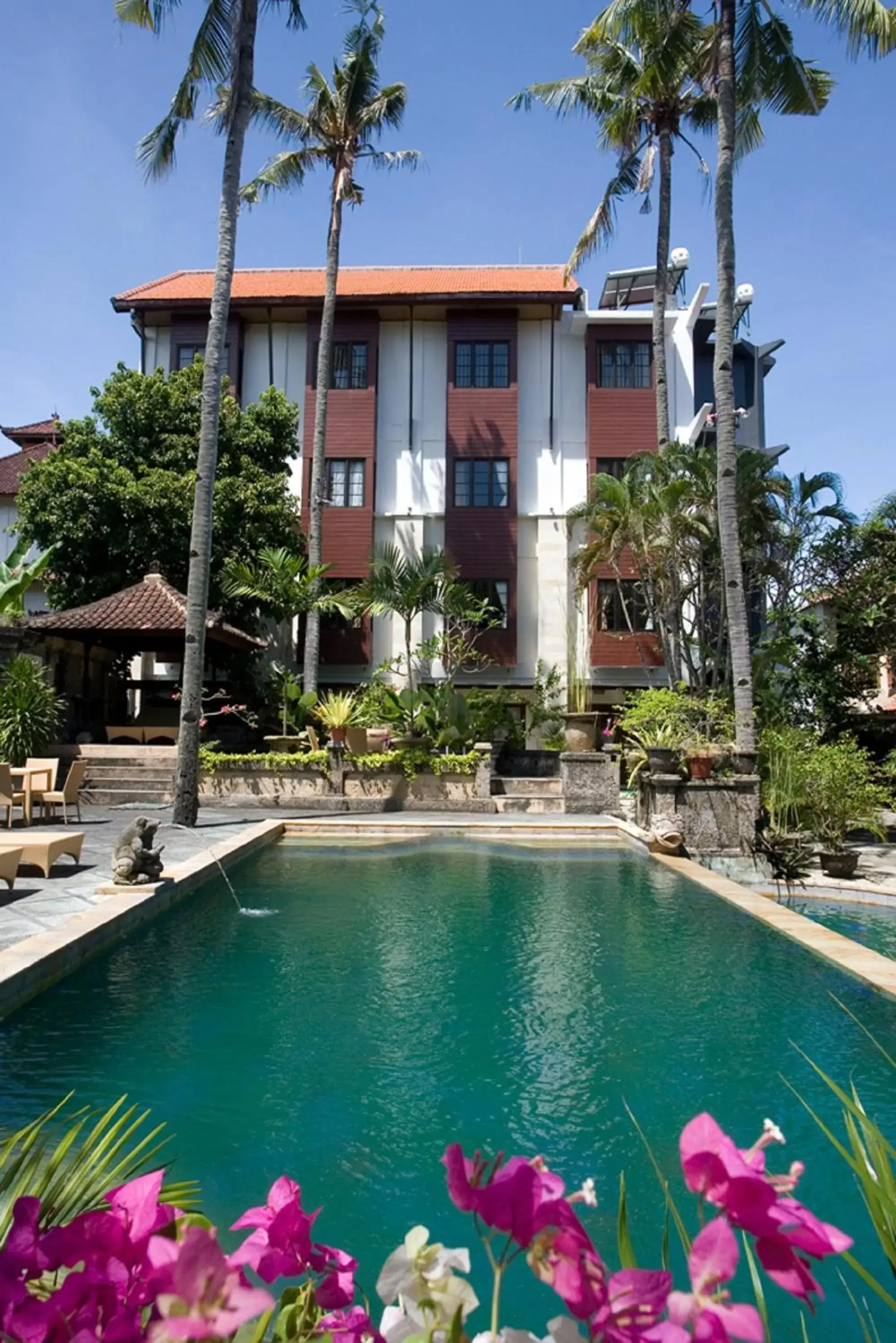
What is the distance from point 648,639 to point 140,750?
1387cm

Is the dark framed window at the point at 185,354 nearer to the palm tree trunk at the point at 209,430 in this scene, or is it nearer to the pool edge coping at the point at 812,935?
the palm tree trunk at the point at 209,430

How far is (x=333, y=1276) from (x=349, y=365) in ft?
93.4

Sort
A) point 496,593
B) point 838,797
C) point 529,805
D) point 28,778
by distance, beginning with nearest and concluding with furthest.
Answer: point 838,797 → point 28,778 → point 529,805 → point 496,593

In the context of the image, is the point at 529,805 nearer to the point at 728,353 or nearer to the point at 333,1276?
the point at 728,353

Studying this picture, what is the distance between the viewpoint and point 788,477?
17516mm

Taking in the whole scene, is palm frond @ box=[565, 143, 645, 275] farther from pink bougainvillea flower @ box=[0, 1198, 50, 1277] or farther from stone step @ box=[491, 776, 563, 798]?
pink bougainvillea flower @ box=[0, 1198, 50, 1277]

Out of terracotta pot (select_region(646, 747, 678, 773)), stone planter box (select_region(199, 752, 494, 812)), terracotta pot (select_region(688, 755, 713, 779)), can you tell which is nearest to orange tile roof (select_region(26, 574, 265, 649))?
stone planter box (select_region(199, 752, 494, 812))

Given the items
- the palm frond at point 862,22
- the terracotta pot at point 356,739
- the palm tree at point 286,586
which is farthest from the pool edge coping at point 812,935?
the palm tree at point 286,586

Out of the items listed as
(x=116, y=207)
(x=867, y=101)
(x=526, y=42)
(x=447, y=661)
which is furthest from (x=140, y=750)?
(x=867, y=101)

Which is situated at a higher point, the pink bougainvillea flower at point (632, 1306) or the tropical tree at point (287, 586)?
the tropical tree at point (287, 586)

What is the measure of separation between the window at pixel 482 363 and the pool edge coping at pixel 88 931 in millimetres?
20084

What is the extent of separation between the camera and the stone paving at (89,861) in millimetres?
7062

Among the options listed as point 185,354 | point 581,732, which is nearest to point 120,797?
point 581,732

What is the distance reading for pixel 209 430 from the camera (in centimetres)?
1415
